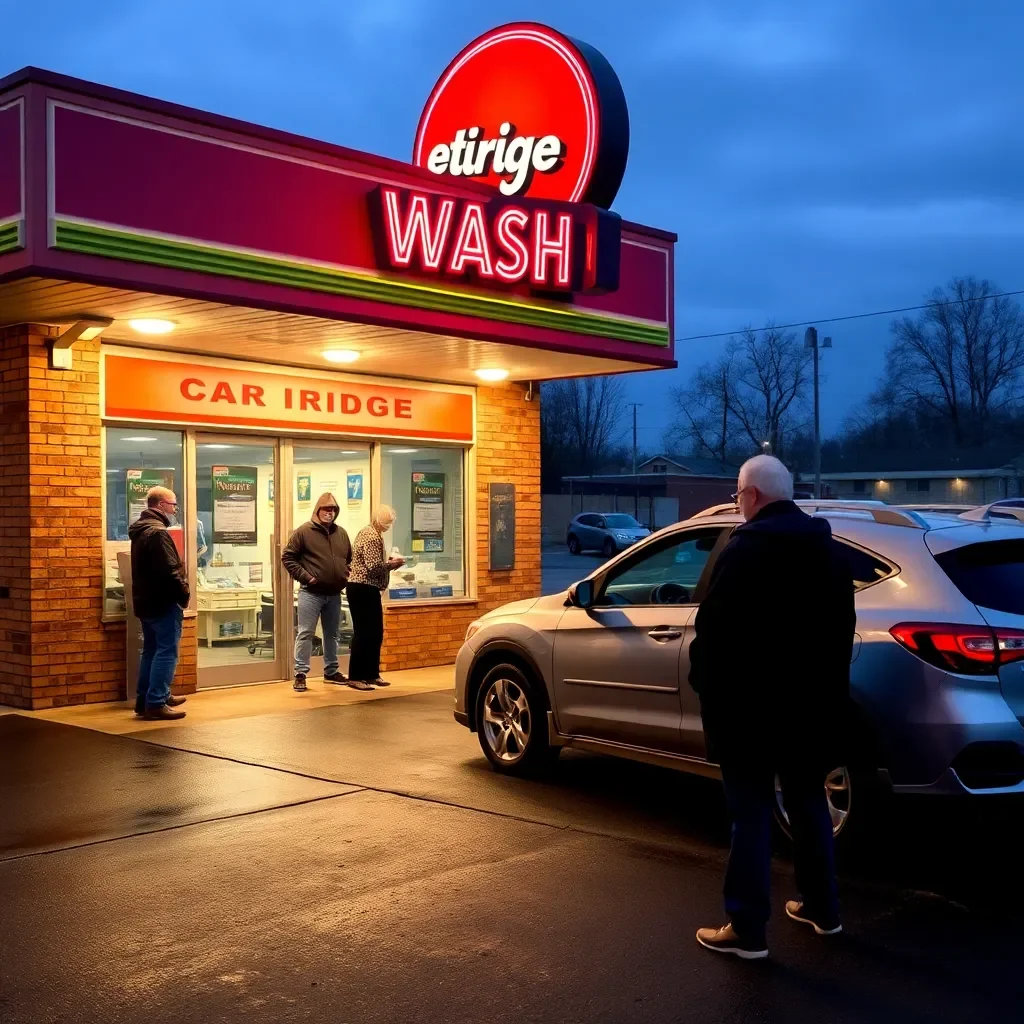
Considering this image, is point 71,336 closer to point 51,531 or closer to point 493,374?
point 51,531

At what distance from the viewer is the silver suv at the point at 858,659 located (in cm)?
572

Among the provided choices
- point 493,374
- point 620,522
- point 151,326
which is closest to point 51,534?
point 151,326

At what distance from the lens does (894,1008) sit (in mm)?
4473

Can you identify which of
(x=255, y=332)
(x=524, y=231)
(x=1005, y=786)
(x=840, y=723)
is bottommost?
(x=1005, y=786)

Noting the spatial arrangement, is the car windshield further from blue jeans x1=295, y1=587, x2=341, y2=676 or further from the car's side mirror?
the car's side mirror

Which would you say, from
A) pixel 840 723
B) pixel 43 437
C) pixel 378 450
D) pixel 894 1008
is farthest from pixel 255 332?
pixel 894 1008

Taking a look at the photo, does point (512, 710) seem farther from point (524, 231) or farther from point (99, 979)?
point (524, 231)

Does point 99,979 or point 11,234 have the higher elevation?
point 11,234

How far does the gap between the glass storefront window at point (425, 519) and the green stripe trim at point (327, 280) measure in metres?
2.50

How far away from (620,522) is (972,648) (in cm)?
4223

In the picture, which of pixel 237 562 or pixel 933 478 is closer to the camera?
pixel 237 562

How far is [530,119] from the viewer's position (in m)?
13.3

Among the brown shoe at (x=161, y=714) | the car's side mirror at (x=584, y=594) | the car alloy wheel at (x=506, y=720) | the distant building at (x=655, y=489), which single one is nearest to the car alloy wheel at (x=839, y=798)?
the car's side mirror at (x=584, y=594)

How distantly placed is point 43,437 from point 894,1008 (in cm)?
836
